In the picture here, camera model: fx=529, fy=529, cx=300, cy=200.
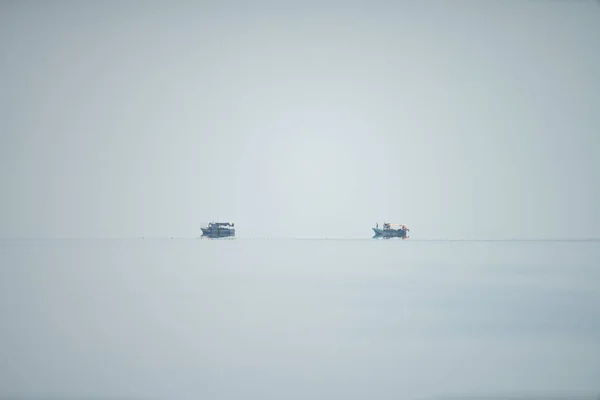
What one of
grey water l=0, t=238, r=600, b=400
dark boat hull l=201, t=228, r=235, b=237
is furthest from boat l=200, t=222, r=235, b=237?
grey water l=0, t=238, r=600, b=400

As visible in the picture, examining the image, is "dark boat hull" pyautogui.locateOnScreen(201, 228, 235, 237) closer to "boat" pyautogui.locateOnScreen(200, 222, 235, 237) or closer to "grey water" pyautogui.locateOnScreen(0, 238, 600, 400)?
"boat" pyautogui.locateOnScreen(200, 222, 235, 237)

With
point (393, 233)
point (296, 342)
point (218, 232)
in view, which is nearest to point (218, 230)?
point (218, 232)

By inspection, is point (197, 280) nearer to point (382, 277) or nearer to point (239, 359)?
point (382, 277)

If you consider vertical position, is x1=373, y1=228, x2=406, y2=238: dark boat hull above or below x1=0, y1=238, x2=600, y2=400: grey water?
above

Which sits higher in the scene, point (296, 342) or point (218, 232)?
point (218, 232)

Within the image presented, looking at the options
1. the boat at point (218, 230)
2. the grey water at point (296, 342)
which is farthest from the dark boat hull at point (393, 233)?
the grey water at point (296, 342)

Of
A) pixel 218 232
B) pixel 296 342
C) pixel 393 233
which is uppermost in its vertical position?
pixel 218 232

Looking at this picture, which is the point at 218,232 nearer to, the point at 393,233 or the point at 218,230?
the point at 218,230

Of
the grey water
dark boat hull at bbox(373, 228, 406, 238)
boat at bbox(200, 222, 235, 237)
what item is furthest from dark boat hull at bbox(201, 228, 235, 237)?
the grey water

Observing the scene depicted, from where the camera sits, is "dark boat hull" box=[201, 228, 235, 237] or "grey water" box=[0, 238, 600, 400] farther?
"dark boat hull" box=[201, 228, 235, 237]

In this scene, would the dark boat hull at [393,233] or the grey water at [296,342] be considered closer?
the grey water at [296,342]

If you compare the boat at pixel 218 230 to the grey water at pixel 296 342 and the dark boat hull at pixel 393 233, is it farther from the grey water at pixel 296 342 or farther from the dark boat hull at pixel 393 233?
the grey water at pixel 296 342

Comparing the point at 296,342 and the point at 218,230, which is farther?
the point at 218,230

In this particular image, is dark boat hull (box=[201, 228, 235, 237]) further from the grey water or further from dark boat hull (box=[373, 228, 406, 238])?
the grey water
